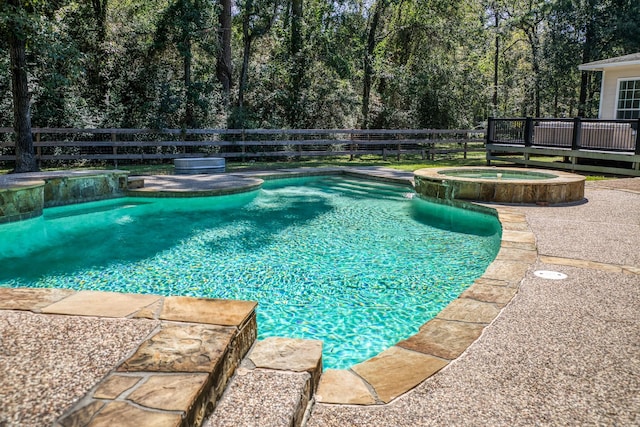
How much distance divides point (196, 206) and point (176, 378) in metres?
6.84

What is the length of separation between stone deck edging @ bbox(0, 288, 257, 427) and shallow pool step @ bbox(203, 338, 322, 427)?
0.18 feet

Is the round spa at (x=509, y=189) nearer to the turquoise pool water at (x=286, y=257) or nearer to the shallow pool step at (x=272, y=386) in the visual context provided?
the turquoise pool water at (x=286, y=257)

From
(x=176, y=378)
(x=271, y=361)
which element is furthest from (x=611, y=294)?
(x=176, y=378)

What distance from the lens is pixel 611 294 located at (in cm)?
343

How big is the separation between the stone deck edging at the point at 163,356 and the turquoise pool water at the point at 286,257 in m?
1.02

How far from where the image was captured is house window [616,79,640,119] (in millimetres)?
13961

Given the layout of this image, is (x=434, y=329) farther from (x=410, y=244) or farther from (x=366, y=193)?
(x=366, y=193)

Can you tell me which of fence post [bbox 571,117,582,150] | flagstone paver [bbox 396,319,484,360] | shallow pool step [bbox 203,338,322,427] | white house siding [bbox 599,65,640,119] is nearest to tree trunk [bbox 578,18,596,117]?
white house siding [bbox 599,65,640,119]

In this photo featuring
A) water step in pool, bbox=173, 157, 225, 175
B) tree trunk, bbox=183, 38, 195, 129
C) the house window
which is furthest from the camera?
the house window

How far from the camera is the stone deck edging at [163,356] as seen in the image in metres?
1.58

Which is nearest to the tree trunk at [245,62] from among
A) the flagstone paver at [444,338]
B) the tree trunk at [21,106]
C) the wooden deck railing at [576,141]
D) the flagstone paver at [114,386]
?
the tree trunk at [21,106]

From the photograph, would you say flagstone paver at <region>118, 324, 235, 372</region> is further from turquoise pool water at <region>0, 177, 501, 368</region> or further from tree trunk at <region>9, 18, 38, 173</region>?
tree trunk at <region>9, 18, 38, 173</region>

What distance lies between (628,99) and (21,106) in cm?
1613

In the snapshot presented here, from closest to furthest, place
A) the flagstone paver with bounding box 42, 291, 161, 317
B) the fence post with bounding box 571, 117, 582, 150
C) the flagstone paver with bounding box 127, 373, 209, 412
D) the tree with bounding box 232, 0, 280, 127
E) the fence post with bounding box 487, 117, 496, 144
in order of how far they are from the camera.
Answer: the flagstone paver with bounding box 127, 373, 209, 412 < the flagstone paver with bounding box 42, 291, 161, 317 < the fence post with bounding box 571, 117, 582, 150 < the fence post with bounding box 487, 117, 496, 144 < the tree with bounding box 232, 0, 280, 127
